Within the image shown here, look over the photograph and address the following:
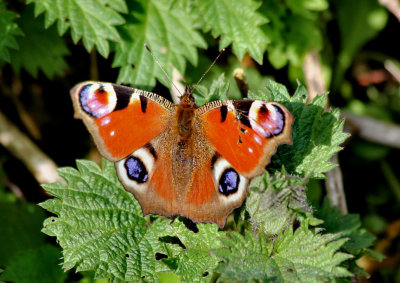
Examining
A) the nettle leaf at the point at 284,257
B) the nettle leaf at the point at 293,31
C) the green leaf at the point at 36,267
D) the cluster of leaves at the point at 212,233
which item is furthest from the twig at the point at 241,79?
the green leaf at the point at 36,267

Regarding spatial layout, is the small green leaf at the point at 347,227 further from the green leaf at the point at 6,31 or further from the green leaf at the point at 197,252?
the green leaf at the point at 6,31

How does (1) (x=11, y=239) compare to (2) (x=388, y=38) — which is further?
(2) (x=388, y=38)

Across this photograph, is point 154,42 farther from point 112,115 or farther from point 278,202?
point 278,202

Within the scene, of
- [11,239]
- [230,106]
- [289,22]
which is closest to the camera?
[230,106]

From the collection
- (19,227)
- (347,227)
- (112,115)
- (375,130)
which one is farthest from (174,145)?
(375,130)

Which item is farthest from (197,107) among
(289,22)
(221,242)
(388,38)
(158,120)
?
(388,38)

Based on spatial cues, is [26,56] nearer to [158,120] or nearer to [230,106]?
[158,120]
